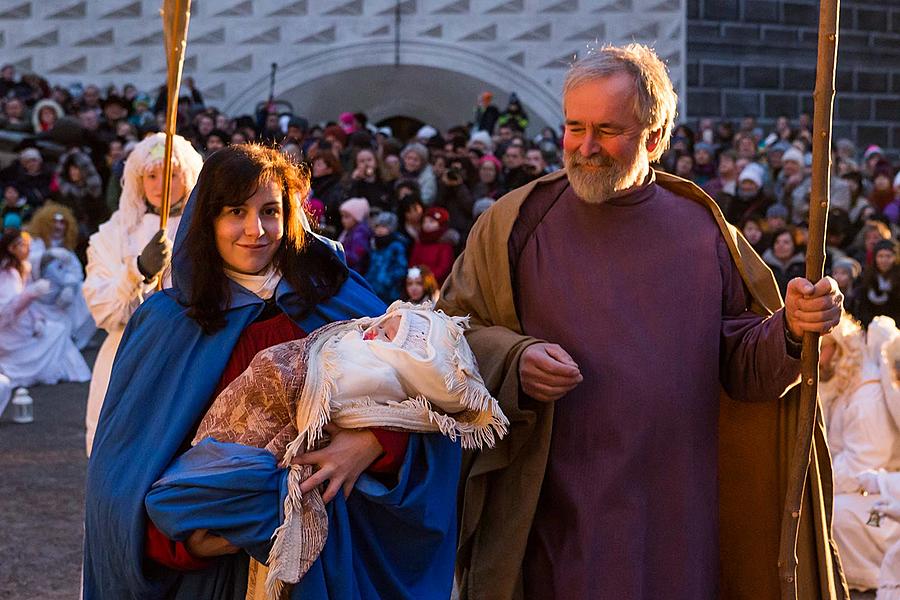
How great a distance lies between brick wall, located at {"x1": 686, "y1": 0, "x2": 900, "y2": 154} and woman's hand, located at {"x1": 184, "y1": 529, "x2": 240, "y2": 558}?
19.5 m

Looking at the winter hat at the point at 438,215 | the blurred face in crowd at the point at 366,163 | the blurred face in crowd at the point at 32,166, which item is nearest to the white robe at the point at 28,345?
the blurred face in crowd at the point at 366,163

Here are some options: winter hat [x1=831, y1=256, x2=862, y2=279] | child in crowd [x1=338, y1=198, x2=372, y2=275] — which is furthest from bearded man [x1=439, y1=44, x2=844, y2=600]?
winter hat [x1=831, y1=256, x2=862, y2=279]

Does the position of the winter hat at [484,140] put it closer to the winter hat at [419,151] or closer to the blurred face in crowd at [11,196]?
the winter hat at [419,151]

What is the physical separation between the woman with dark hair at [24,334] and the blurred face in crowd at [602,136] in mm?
10094

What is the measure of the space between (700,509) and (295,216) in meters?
1.19

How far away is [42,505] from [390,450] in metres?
5.10

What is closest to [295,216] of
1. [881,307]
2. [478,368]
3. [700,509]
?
[478,368]

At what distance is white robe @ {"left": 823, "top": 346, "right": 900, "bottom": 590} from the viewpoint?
6801 millimetres

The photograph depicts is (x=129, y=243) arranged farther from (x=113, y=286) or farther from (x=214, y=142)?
(x=214, y=142)

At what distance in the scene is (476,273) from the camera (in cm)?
391

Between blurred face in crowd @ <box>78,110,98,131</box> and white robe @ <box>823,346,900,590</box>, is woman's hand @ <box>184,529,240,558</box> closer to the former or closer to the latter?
white robe @ <box>823,346,900,590</box>

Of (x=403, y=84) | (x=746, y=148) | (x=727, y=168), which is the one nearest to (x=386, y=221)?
(x=727, y=168)

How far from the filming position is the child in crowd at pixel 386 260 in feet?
37.6

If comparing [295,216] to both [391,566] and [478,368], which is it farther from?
[391,566]
